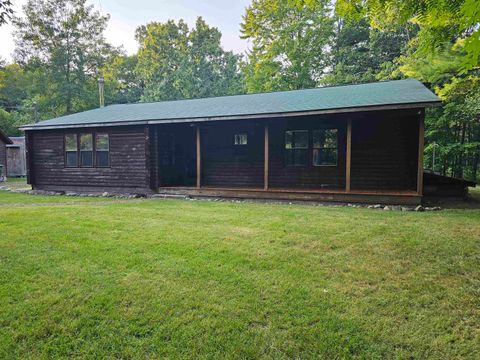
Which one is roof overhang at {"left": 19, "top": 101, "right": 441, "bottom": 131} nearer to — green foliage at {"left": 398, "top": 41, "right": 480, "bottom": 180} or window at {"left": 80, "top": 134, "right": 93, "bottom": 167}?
window at {"left": 80, "top": 134, "right": 93, "bottom": 167}

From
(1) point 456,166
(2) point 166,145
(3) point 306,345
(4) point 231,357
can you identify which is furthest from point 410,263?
(1) point 456,166

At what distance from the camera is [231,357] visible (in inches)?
99.0

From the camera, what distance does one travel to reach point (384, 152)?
10148 mm

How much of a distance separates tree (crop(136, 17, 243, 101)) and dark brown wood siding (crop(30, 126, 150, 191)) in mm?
18446

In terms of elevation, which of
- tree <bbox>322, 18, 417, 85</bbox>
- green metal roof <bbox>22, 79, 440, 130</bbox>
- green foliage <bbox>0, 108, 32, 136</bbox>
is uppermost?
tree <bbox>322, 18, 417, 85</bbox>

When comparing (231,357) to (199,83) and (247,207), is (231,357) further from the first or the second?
(199,83)

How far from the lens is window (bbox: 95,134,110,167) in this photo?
12695 millimetres

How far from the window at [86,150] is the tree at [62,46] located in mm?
21212

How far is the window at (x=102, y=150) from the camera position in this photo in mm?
12695

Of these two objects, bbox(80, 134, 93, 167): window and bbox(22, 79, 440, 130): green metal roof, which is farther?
bbox(80, 134, 93, 167): window

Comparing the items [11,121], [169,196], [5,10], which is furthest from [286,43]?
[11,121]

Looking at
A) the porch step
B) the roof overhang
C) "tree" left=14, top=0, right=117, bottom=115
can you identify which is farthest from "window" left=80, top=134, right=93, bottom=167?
"tree" left=14, top=0, right=117, bottom=115

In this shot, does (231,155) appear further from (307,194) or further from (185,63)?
(185,63)

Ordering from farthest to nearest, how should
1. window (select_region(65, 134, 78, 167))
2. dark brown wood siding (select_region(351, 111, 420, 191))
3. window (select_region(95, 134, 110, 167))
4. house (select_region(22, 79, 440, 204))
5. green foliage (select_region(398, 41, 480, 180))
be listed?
1. window (select_region(65, 134, 78, 167))
2. window (select_region(95, 134, 110, 167))
3. dark brown wood siding (select_region(351, 111, 420, 191))
4. house (select_region(22, 79, 440, 204))
5. green foliage (select_region(398, 41, 480, 180))
